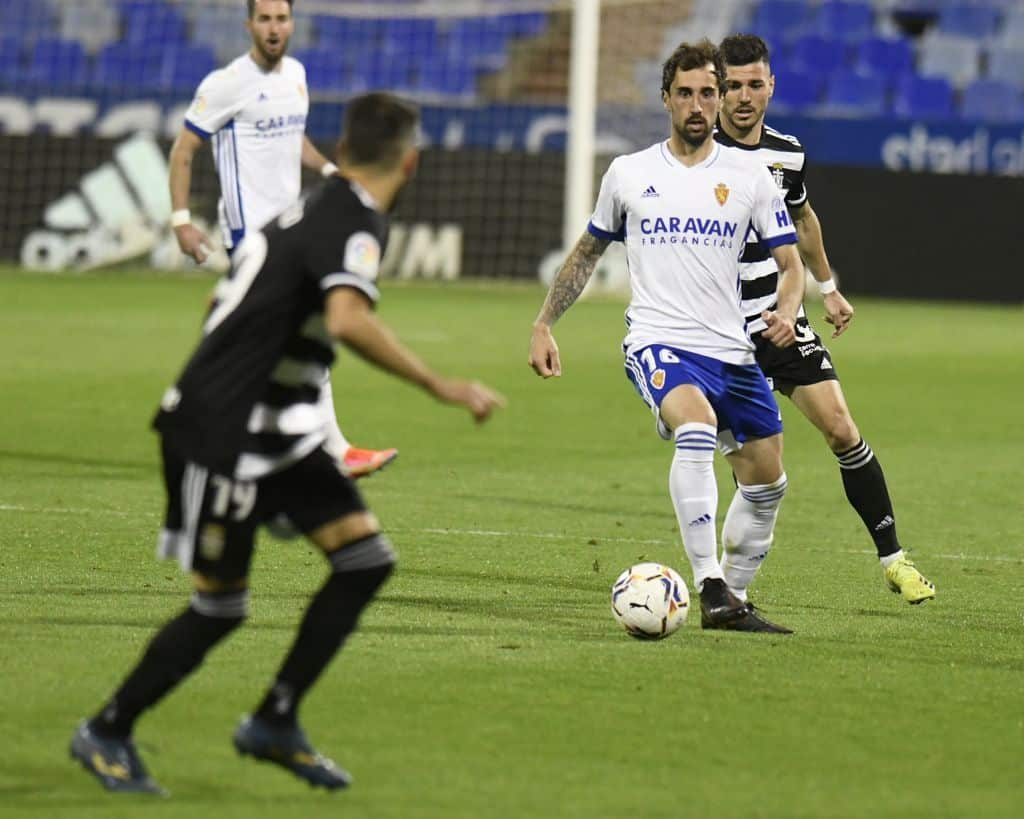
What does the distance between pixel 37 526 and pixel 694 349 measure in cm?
324

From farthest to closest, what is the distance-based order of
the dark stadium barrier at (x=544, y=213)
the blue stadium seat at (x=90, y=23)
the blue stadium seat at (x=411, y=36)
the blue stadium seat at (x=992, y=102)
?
the blue stadium seat at (x=90, y=23) < the blue stadium seat at (x=411, y=36) < the blue stadium seat at (x=992, y=102) < the dark stadium barrier at (x=544, y=213)

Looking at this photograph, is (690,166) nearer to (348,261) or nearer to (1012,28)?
(348,261)

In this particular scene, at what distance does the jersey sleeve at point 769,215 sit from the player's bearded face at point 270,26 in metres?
2.94

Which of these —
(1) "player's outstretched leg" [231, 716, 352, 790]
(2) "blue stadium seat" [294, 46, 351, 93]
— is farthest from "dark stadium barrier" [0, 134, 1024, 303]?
(1) "player's outstretched leg" [231, 716, 352, 790]

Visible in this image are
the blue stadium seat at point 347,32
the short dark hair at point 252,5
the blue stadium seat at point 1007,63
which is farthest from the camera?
the blue stadium seat at point 347,32

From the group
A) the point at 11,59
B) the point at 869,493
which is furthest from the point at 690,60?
the point at 11,59

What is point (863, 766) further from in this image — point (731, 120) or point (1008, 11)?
point (1008, 11)

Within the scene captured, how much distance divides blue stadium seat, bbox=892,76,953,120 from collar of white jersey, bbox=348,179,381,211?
23187 mm

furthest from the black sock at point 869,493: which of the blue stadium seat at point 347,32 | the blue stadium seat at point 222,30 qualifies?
the blue stadium seat at point 222,30

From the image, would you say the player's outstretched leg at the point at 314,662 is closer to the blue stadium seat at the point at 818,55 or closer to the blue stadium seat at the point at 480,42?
the blue stadium seat at the point at 818,55

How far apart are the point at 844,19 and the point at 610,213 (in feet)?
75.5

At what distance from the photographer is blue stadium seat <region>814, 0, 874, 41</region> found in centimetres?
2883

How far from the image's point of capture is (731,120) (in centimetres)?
759

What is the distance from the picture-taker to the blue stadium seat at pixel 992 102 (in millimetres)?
26859
